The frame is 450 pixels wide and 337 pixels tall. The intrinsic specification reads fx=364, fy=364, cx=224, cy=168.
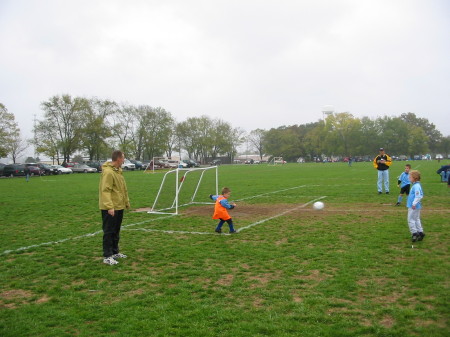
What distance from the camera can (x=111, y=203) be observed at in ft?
21.2

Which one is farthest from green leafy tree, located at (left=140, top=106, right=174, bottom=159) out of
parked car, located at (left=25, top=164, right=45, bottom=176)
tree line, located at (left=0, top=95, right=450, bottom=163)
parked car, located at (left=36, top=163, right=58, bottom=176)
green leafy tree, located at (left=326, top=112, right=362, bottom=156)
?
green leafy tree, located at (left=326, top=112, right=362, bottom=156)

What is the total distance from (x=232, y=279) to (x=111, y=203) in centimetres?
255

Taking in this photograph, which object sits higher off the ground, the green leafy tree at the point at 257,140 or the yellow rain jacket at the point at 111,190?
the green leafy tree at the point at 257,140

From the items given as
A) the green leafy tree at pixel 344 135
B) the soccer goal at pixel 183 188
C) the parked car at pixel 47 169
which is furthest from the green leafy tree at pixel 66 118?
the green leafy tree at pixel 344 135

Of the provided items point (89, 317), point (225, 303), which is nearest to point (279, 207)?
point (225, 303)

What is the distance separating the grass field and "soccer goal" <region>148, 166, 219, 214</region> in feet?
7.97

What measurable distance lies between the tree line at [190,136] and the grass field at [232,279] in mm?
51059

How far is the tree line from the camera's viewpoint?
196 ft

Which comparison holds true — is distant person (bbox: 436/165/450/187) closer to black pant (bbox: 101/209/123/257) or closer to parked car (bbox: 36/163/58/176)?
black pant (bbox: 101/209/123/257)

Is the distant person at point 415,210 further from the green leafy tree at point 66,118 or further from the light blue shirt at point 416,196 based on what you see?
the green leafy tree at point 66,118

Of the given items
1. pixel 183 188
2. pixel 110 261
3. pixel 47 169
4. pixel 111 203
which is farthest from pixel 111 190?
pixel 47 169

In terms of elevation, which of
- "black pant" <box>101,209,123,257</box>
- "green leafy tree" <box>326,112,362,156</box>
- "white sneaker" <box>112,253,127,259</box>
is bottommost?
"white sneaker" <box>112,253,127,259</box>

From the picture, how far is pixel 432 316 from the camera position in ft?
13.5

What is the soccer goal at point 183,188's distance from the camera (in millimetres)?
12617
